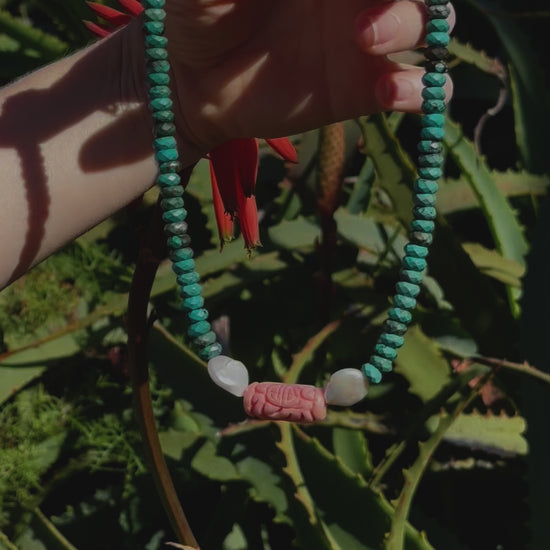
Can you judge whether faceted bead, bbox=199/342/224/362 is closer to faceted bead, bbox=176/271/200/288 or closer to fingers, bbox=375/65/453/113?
faceted bead, bbox=176/271/200/288

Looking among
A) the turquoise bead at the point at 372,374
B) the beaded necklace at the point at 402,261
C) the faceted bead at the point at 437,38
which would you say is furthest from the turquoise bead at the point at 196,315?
the faceted bead at the point at 437,38

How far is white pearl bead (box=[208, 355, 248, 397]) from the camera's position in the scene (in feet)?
1.66

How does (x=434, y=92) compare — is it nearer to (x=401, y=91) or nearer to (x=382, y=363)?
(x=401, y=91)

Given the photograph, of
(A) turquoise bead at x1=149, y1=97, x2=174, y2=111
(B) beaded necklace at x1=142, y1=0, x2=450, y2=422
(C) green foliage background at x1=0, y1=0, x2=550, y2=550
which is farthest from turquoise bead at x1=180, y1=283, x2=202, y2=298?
(C) green foliage background at x1=0, y1=0, x2=550, y2=550

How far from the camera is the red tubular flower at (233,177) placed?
652mm

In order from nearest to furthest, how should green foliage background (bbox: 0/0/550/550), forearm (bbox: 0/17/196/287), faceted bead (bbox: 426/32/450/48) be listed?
1. faceted bead (bbox: 426/32/450/48)
2. forearm (bbox: 0/17/196/287)
3. green foliage background (bbox: 0/0/550/550)

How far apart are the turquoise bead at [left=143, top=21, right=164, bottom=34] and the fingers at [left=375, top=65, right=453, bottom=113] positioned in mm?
143

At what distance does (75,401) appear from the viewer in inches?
40.5

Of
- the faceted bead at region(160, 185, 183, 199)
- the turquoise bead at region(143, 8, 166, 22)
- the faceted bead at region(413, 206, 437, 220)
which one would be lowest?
the faceted bead at region(413, 206, 437, 220)

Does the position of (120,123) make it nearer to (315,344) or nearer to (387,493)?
(315,344)

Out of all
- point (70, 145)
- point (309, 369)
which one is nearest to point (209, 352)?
point (70, 145)

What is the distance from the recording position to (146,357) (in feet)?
1.97

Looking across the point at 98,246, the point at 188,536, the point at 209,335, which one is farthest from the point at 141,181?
the point at 98,246

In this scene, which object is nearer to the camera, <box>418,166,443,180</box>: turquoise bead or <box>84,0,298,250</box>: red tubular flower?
<box>418,166,443,180</box>: turquoise bead
